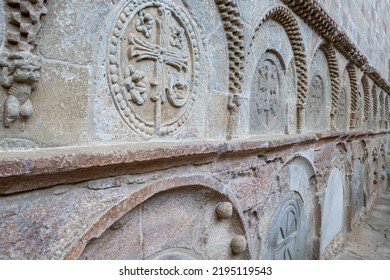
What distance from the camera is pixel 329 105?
407 cm

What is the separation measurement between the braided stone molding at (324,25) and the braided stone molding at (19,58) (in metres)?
2.03

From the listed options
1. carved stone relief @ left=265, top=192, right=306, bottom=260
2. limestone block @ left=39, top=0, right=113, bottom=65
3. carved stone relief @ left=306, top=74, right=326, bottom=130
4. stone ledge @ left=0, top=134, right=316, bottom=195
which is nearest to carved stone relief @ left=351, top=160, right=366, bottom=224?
carved stone relief @ left=306, top=74, right=326, bottom=130

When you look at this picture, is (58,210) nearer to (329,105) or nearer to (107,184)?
(107,184)

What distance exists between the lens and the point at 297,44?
2.89 metres

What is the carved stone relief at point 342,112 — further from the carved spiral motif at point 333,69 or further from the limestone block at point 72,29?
the limestone block at point 72,29

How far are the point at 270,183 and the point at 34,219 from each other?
184cm

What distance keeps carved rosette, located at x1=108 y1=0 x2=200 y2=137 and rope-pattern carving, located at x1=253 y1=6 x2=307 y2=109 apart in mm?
817

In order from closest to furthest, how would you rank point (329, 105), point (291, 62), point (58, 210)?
point (58, 210) < point (291, 62) < point (329, 105)

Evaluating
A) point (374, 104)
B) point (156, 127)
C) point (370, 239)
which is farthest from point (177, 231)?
point (374, 104)

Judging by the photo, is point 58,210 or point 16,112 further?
point 58,210

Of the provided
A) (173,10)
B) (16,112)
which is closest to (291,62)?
(173,10)

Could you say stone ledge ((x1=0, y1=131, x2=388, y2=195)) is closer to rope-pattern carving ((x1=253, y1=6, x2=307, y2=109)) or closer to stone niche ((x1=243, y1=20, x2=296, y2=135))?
stone niche ((x1=243, y1=20, x2=296, y2=135))

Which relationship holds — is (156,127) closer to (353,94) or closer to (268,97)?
(268,97)

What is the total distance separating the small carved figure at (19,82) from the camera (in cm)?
99
